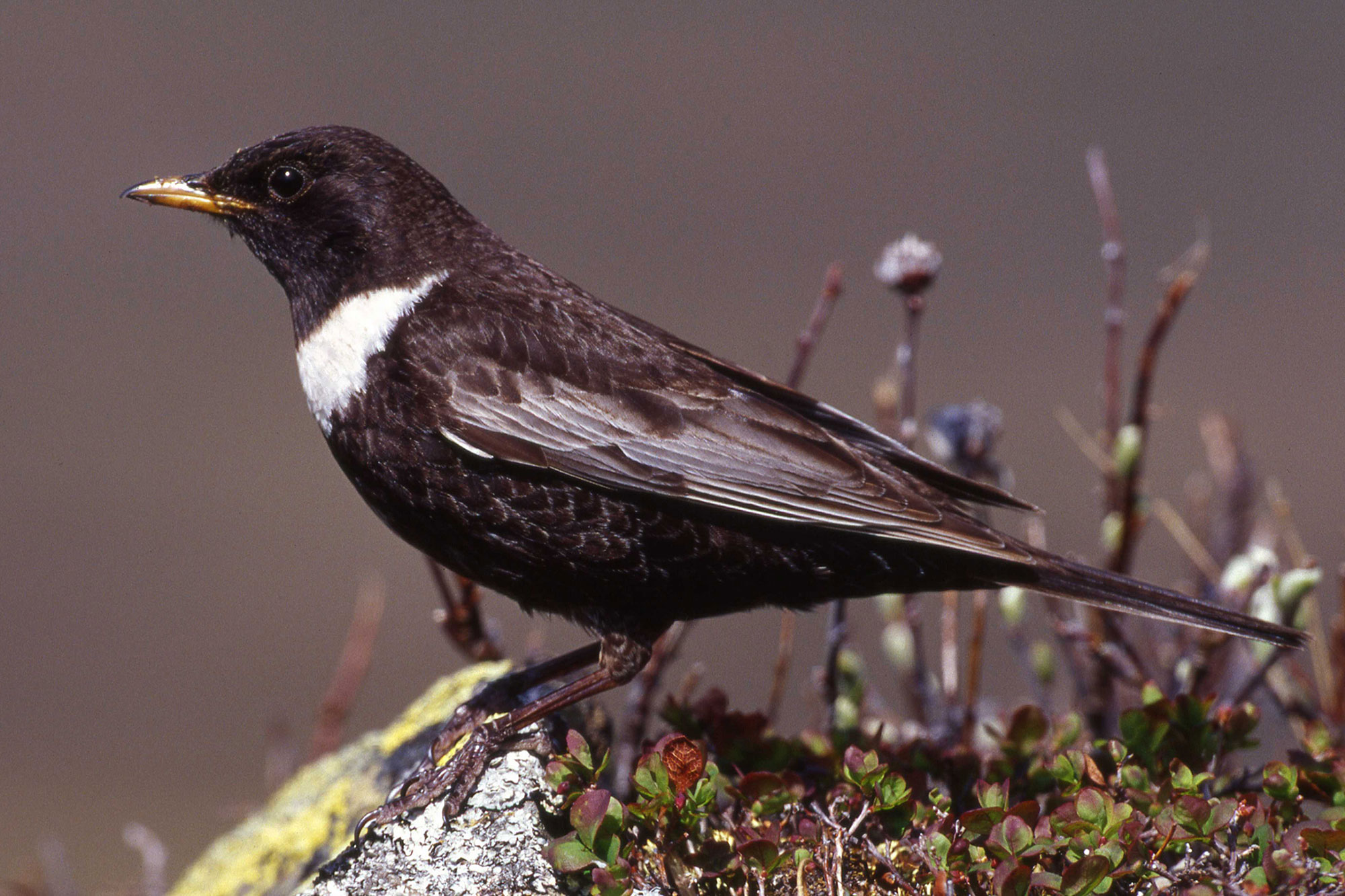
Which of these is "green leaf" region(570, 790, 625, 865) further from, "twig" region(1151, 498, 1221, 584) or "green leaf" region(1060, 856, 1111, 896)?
"twig" region(1151, 498, 1221, 584)

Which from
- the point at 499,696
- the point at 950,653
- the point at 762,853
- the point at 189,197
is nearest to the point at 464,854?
the point at 499,696

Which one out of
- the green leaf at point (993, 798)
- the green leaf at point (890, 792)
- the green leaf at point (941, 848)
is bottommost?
the green leaf at point (941, 848)

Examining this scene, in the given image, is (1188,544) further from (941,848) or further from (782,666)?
(941,848)

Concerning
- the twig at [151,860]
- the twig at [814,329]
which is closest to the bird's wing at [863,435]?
the twig at [814,329]

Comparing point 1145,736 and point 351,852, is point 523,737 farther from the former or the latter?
point 1145,736

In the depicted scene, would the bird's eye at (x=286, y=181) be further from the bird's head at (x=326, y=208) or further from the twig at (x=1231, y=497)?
the twig at (x=1231, y=497)

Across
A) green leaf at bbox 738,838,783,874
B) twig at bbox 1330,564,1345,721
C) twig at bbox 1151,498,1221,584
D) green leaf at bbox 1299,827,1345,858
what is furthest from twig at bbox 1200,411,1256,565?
green leaf at bbox 738,838,783,874
